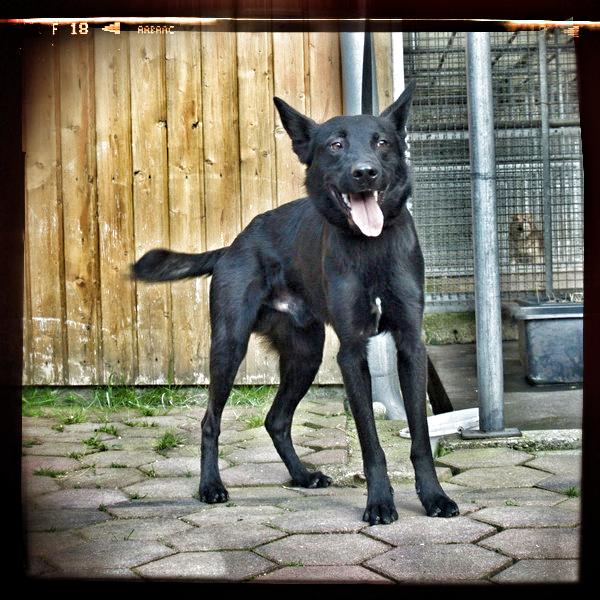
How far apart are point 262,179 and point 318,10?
67cm

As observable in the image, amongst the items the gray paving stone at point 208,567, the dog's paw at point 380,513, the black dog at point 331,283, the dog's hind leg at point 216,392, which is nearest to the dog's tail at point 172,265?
the black dog at point 331,283

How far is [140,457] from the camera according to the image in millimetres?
2445

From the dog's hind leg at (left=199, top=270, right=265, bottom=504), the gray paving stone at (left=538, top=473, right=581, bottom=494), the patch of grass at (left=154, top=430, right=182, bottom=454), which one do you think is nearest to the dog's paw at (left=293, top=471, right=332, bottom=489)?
the dog's hind leg at (left=199, top=270, right=265, bottom=504)

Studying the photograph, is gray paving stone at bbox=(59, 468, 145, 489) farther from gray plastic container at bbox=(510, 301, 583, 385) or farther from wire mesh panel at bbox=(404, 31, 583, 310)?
gray plastic container at bbox=(510, 301, 583, 385)

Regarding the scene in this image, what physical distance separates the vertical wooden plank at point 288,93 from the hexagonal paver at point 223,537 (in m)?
0.84

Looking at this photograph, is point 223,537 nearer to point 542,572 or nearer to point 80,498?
point 80,498

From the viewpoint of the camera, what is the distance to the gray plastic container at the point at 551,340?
78.9 inches

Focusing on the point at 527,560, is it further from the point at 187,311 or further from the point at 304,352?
the point at 187,311

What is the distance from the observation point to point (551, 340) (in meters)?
2.13

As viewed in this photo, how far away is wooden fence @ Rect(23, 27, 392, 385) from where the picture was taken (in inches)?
63.4

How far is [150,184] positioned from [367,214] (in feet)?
1.72

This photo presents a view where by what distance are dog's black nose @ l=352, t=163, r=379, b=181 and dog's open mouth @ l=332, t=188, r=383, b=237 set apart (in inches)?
1.6

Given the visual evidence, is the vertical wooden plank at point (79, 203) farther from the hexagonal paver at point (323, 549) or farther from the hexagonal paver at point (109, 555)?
the hexagonal paver at point (323, 549)

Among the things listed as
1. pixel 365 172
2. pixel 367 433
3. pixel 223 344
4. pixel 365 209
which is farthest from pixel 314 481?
pixel 365 172
